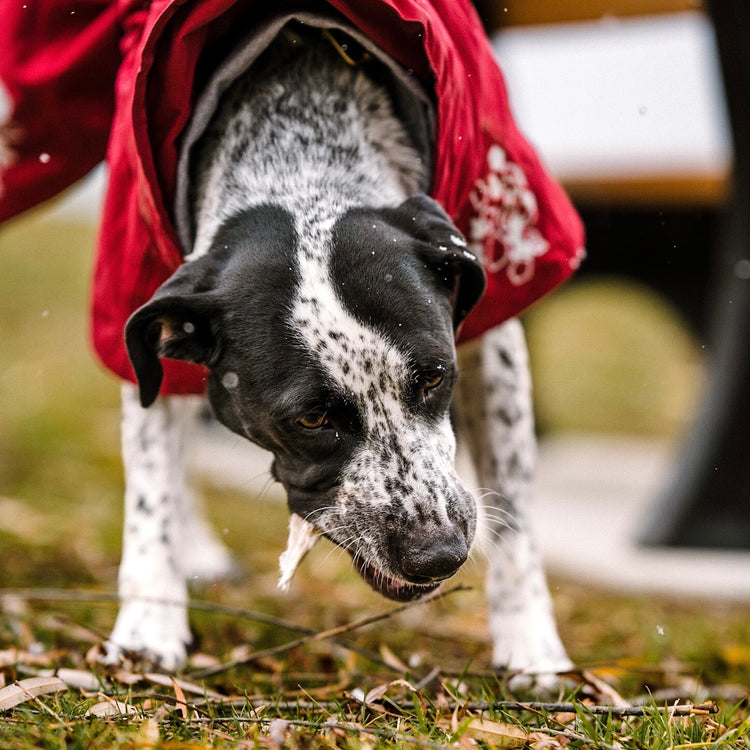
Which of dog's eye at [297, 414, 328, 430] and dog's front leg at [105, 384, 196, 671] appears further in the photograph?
dog's front leg at [105, 384, 196, 671]

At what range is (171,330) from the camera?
6.89 feet

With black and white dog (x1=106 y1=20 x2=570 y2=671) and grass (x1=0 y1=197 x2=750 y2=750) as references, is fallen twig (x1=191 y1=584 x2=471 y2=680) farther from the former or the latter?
black and white dog (x1=106 y1=20 x2=570 y2=671)

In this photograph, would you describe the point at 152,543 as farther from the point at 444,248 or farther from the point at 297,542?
the point at 444,248

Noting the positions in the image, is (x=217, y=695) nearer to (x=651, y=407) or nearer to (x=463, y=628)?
(x=463, y=628)

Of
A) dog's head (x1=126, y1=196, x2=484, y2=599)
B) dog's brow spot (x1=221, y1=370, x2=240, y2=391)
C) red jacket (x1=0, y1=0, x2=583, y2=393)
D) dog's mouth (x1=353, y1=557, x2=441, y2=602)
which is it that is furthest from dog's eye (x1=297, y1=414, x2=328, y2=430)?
red jacket (x1=0, y1=0, x2=583, y2=393)

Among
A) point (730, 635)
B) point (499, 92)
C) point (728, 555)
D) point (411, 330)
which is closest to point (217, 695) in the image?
point (411, 330)

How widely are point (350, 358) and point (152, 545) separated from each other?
930 mm

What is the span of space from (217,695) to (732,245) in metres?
2.77

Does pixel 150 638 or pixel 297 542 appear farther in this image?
pixel 150 638

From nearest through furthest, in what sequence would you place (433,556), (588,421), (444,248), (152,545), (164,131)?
(433,556) < (444,248) < (164,131) < (152,545) < (588,421)

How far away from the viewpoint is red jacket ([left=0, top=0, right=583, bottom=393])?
2.14 m

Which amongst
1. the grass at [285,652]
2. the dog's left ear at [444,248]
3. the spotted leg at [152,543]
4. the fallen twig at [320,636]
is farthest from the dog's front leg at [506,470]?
the spotted leg at [152,543]

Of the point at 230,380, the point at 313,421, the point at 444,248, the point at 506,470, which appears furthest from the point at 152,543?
the point at 444,248

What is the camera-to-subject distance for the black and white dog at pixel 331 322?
6.39 feet
